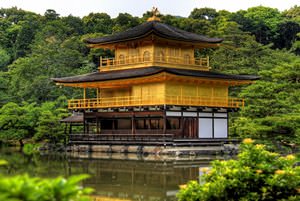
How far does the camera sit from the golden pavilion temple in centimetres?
3903

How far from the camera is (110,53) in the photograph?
71500mm

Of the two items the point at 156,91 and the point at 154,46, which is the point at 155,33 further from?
the point at 156,91

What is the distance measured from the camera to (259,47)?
195ft

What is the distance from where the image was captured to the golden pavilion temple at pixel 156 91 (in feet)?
128

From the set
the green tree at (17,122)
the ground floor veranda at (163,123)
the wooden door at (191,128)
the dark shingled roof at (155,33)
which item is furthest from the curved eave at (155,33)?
the green tree at (17,122)

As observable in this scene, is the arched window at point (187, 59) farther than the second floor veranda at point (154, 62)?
Yes

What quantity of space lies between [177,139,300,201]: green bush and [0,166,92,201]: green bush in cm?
496

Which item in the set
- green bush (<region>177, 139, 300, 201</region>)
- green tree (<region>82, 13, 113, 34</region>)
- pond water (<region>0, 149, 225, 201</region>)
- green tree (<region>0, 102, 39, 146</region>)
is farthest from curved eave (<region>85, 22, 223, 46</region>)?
green tree (<region>82, 13, 113, 34</region>)

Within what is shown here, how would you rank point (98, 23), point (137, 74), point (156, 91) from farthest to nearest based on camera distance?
point (98, 23)
point (156, 91)
point (137, 74)

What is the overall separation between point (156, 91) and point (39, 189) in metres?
34.4

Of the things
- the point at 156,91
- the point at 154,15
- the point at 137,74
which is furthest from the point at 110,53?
the point at 137,74

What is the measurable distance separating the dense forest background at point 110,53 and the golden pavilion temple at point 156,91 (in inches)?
106

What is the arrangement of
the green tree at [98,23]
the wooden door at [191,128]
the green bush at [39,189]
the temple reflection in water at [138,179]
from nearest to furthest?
the green bush at [39,189] < the temple reflection in water at [138,179] < the wooden door at [191,128] < the green tree at [98,23]

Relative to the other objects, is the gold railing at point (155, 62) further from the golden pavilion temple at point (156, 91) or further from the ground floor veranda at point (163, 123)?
the ground floor veranda at point (163, 123)
